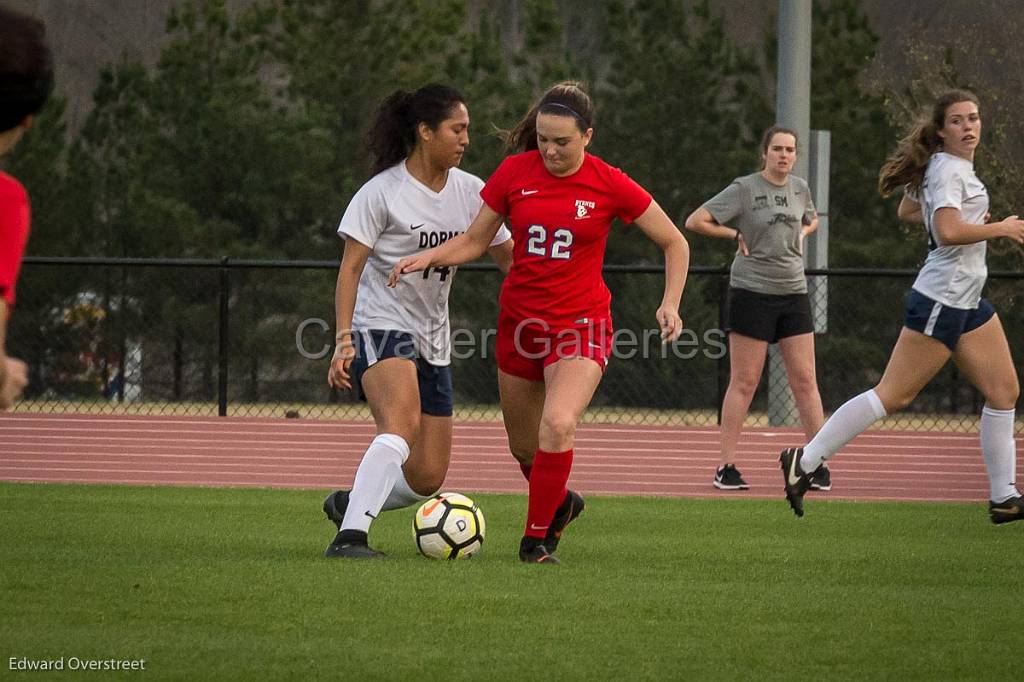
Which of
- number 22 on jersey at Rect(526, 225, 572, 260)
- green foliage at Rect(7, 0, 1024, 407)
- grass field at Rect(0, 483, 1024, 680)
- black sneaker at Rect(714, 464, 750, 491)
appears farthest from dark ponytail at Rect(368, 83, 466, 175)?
green foliage at Rect(7, 0, 1024, 407)

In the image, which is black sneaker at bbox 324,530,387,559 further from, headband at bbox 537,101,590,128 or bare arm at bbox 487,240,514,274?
headband at bbox 537,101,590,128

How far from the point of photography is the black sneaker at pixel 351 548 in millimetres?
6750

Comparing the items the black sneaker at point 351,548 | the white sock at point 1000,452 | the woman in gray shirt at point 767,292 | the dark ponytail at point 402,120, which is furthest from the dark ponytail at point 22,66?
the woman in gray shirt at point 767,292

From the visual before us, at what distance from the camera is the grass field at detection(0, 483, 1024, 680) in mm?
4727

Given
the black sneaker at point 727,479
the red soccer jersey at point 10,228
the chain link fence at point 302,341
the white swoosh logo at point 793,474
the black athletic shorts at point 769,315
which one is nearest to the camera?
the red soccer jersey at point 10,228

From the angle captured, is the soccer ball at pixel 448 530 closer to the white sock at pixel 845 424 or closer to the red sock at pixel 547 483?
the red sock at pixel 547 483

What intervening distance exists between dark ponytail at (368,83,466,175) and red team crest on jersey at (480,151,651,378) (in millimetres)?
451

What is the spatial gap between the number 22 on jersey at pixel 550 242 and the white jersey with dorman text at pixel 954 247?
2.03 m

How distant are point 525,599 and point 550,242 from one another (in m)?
1.55

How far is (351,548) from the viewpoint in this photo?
6766 mm

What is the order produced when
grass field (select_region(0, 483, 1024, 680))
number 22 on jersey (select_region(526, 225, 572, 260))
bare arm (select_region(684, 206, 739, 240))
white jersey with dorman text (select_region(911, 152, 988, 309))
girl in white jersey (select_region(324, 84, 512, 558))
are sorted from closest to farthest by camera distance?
grass field (select_region(0, 483, 1024, 680)) → number 22 on jersey (select_region(526, 225, 572, 260)) → girl in white jersey (select_region(324, 84, 512, 558)) → white jersey with dorman text (select_region(911, 152, 988, 309)) → bare arm (select_region(684, 206, 739, 240))

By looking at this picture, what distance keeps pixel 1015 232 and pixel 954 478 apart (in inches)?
165

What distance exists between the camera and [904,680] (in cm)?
453

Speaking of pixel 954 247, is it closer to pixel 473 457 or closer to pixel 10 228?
pixel 10 228
